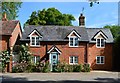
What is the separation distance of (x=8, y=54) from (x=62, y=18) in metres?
34.5

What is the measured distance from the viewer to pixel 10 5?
4906cm

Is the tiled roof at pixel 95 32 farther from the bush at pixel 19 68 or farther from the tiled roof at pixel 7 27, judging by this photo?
the bush at pixel 19 68

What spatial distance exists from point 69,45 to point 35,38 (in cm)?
480

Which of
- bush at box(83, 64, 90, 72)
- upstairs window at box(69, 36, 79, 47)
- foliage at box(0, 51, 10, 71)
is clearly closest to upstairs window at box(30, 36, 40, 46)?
upstairs window at box(69, 36, 79, 47)

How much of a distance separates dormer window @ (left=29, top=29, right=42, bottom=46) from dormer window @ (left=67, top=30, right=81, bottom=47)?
4.16 m

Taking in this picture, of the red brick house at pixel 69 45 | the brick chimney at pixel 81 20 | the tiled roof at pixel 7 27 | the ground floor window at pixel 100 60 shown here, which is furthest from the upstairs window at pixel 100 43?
the tiled roof at pixel 7 27

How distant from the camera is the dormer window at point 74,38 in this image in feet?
129

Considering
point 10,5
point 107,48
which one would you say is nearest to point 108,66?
point 107,48

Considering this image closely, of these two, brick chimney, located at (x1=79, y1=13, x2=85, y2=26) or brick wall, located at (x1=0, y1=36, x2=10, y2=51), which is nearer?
brick wall, located at (x1=0, y1=36, x2=10, y2=51)

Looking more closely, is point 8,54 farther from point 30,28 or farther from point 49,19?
point 49,19

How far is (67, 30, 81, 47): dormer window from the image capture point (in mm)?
39219

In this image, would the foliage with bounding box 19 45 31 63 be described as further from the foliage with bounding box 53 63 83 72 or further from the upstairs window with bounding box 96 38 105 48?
the upstairs window with bounding box 96 38 105 48

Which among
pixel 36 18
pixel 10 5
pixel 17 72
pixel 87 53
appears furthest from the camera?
pixel 36 18

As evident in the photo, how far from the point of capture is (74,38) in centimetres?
3922
